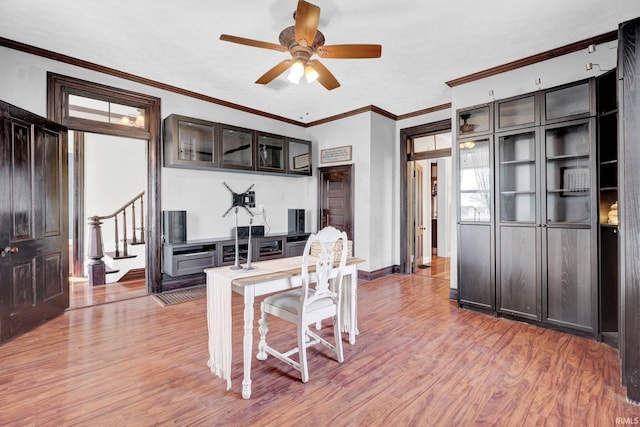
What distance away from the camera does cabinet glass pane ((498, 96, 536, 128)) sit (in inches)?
130

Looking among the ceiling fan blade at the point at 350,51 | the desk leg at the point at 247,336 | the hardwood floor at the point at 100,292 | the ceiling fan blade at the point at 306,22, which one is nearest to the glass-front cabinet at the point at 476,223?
the ceiling fan blade at the point at 350,51

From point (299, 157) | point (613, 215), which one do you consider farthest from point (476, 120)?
point (299, 157)

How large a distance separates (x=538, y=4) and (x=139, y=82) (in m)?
4.45

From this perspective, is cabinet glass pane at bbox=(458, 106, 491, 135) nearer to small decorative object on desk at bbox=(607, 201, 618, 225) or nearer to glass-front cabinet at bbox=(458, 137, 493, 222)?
glass-front cabinet at bbox=(458, 137, 493, 222)

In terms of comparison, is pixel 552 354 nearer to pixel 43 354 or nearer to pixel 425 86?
pixel 425 86

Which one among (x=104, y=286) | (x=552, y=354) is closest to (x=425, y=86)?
(x=552, y=354)

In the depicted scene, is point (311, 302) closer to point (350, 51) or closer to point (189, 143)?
point (350, 51)

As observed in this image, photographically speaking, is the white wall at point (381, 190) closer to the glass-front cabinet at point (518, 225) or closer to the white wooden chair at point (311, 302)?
the glass-front cabinet at point (518, 225)

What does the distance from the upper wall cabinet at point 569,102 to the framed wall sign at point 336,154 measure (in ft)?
9.41

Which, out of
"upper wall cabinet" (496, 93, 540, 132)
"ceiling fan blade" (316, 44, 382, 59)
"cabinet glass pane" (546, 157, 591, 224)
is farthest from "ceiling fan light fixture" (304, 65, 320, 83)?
"cabinet glass pane" (546, 157, 591, 224)

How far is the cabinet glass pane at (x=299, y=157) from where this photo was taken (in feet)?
18.1

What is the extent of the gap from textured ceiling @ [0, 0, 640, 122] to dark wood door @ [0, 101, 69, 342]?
0.96m

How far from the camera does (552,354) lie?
2.59 meters

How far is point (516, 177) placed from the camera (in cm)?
350
